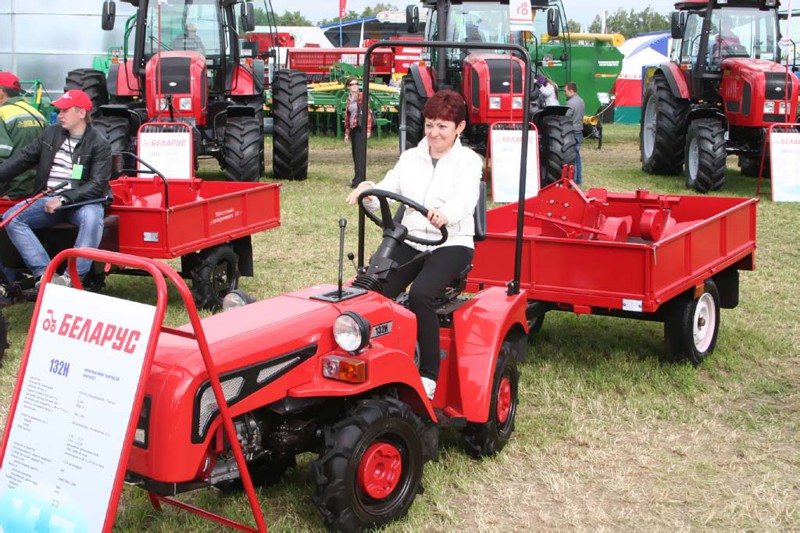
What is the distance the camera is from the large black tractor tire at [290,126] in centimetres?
1398

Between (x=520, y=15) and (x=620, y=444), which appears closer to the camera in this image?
(x=620, y=444)

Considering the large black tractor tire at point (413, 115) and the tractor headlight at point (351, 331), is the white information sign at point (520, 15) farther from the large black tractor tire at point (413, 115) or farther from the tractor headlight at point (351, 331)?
the tractor headlight at point (351, 331)

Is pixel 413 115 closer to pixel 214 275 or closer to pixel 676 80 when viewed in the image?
pixel 676 80

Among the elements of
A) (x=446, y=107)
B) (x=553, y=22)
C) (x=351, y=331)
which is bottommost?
(x=351, y=331)

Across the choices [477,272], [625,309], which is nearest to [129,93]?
[477,272]

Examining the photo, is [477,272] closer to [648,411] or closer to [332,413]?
[648,411]

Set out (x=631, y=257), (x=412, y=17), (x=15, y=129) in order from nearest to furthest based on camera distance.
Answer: (x=631, y=257)
(x=15, y=129)
(x=412, y=17)

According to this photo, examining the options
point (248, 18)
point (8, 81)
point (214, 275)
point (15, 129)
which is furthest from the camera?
point (248, 18)

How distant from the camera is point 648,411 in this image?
5.43 metres

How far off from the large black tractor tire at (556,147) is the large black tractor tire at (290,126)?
11.1ft

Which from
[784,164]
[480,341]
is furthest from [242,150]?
[480,341]

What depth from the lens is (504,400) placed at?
194 inches

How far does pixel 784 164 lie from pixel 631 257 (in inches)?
320

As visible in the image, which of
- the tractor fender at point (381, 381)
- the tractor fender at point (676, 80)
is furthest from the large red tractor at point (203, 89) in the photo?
the tractor fender at point (381, 381)
